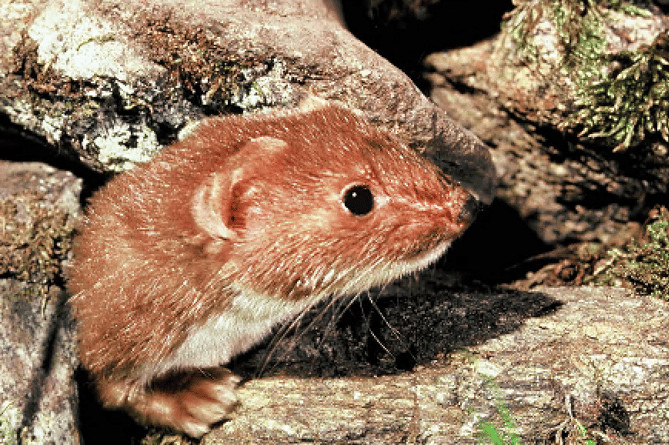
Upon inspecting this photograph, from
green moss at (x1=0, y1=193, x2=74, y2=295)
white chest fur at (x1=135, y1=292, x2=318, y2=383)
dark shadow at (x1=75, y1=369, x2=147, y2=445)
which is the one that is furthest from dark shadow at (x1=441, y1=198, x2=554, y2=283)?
green moss at (x1=0, y1=193, x2=74, y2=295)

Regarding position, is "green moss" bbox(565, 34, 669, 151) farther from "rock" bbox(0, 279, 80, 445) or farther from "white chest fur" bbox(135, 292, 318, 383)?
"rock" bbox(0, 279, 80, 445)

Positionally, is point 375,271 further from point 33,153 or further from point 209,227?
point 33,153

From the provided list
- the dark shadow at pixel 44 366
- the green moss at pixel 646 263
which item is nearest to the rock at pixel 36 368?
the dark shadow at pixel 44 366

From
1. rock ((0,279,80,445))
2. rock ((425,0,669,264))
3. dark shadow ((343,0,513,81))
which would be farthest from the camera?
dark shadow ((343,0,513,81))

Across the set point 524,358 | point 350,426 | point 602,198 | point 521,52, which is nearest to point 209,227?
point 350,426

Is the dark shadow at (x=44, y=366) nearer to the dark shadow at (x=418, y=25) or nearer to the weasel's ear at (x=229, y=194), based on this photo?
the weasel's ear at (x=229, y=194)

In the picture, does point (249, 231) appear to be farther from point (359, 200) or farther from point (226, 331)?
point (226, 331)

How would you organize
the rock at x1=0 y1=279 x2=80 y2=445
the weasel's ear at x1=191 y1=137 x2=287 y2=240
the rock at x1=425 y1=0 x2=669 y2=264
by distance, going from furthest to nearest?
1. the rock at x1=425 y1=0 x2=669 y2=264
2. the rock at x1=0 y1=279 x2=80 y2=445
3. the weasel's ear at x1=191 y1=137 x2=287 y2=240

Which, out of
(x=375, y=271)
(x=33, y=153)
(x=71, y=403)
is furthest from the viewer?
(x=33, y=153)
